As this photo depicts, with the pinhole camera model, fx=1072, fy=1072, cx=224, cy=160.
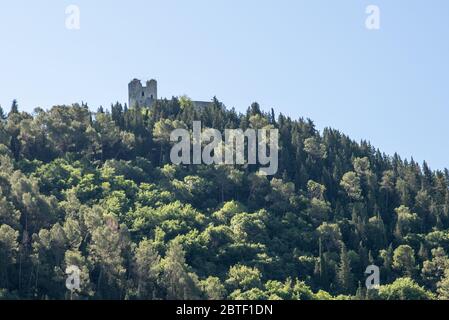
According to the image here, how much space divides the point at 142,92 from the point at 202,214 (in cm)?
4261

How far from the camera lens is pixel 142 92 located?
150375mm

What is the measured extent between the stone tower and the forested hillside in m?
8.39

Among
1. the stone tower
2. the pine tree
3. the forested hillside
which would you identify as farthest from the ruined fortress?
the pine tree

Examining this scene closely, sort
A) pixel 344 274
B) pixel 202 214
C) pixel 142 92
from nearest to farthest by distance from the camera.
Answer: pixel 344 274 → pixel 202 214 → pixel 142 92

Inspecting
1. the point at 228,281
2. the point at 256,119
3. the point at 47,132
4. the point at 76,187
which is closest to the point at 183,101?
the point at 256,119

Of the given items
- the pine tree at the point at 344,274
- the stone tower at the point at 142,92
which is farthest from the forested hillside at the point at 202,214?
the stone tower at the point at 142,92

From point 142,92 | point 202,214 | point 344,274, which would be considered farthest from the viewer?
point 142,92

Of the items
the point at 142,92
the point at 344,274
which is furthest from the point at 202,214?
the point at 142,92

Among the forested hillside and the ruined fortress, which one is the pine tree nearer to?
the forested hillside

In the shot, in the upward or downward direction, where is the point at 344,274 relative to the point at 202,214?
downward

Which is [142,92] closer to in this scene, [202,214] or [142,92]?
[142,92]

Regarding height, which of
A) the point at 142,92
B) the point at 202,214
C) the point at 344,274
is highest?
the point at 142,92

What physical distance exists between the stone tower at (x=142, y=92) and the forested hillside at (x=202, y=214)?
27.5 ft

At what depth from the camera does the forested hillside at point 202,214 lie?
9044 centimetres
